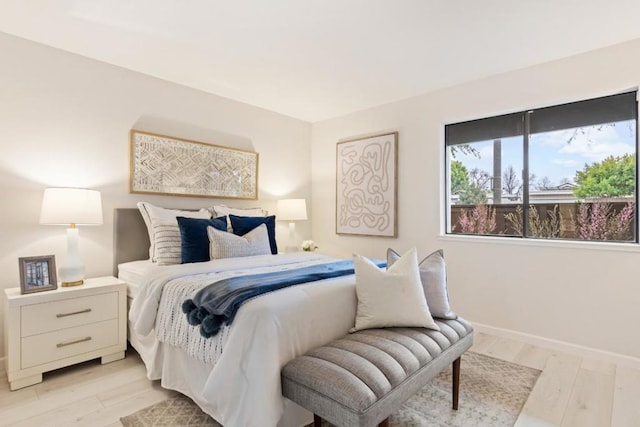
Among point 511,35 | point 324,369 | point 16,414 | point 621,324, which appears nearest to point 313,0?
point 511,35

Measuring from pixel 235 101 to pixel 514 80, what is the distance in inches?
111

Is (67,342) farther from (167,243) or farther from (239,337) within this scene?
(239,337)

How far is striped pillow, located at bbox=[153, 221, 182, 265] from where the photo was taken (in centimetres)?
269

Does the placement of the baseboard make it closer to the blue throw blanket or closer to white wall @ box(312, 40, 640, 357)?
white wall @ box(312, 40, 640, 357)

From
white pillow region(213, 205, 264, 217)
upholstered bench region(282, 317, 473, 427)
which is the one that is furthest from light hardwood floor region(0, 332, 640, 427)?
white pillow region(213, 205, 264, 217)

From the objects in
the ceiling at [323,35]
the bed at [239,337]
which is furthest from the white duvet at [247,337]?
the ceiling at [323,35]

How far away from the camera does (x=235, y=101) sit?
3859mm

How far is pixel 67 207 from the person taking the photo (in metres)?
Result: 2.35

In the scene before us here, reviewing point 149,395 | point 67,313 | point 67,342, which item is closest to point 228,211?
point 67,313

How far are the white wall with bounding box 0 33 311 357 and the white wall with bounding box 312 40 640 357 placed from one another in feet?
6.89

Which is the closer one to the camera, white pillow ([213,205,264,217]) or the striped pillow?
the striped pillow

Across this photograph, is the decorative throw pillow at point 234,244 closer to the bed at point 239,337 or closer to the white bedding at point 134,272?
the bed at point 239,337

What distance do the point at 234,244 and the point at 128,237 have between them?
3.32 ft

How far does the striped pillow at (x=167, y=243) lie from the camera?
2691mm
